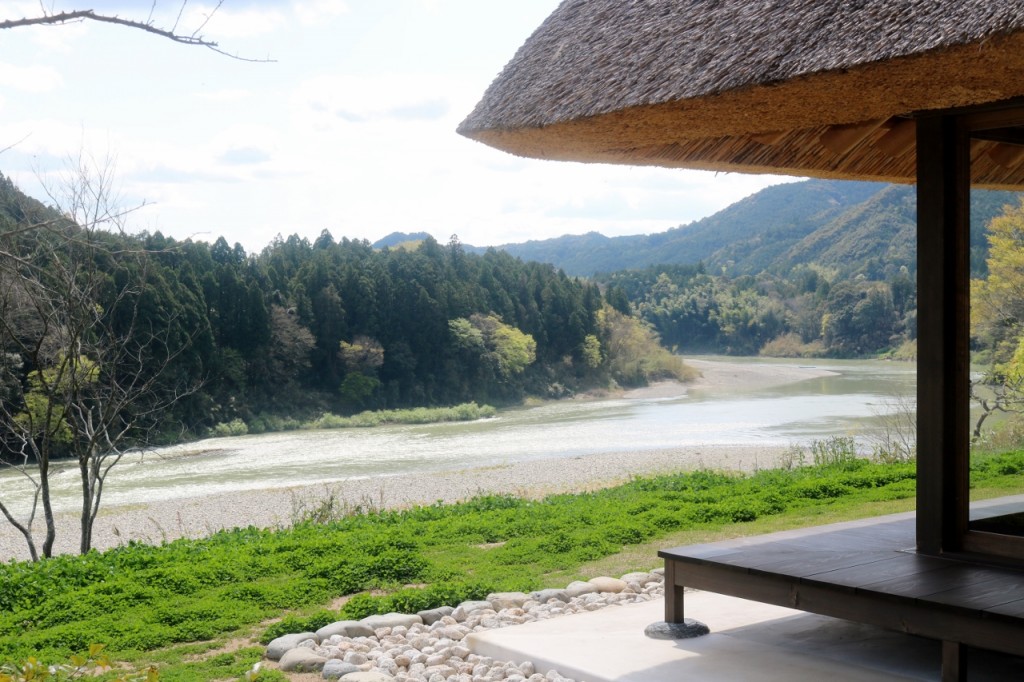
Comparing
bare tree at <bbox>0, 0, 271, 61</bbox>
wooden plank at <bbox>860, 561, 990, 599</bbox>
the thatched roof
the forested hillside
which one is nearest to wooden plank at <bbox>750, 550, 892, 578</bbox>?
wooden plank at <bbox>860, 561, 990, 599</bbox>

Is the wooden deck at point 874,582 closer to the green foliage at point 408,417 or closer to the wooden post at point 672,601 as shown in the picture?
the wooden post at point 672,601

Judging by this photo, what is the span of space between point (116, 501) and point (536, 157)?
17.1 meters

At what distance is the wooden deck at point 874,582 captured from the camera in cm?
276

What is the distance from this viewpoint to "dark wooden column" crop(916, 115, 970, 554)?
332 cm

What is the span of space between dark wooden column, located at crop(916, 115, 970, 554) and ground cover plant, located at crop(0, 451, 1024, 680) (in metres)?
0.16

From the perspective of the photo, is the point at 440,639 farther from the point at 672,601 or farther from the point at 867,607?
the point at 867,607

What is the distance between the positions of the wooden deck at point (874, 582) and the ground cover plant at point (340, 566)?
39cm

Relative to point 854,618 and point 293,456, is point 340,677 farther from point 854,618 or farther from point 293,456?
point 293,456

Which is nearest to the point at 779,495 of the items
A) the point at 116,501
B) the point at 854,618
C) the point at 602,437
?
the point at 854,618

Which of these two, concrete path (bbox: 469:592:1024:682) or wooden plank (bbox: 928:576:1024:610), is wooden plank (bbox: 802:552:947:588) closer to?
wooden plank (bbox: 928:576:1024:610)

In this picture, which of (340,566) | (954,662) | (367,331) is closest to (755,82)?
(954,662)

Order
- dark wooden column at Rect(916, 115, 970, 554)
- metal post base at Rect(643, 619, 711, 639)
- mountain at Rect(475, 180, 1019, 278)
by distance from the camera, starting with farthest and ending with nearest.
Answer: mountain at Rect(475, 180, 1019, 278)
metal post base at Rect(643, 619, 711, 639)
dark wooden column at Rect(916, 115, 970, 554)

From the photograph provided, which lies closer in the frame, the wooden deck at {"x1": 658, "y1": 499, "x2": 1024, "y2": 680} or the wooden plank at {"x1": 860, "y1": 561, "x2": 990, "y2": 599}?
the wooden deck at {"x1": 658, "y1": 499, "x2": 1024, "y2": 680}

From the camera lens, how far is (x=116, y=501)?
19.2 m
